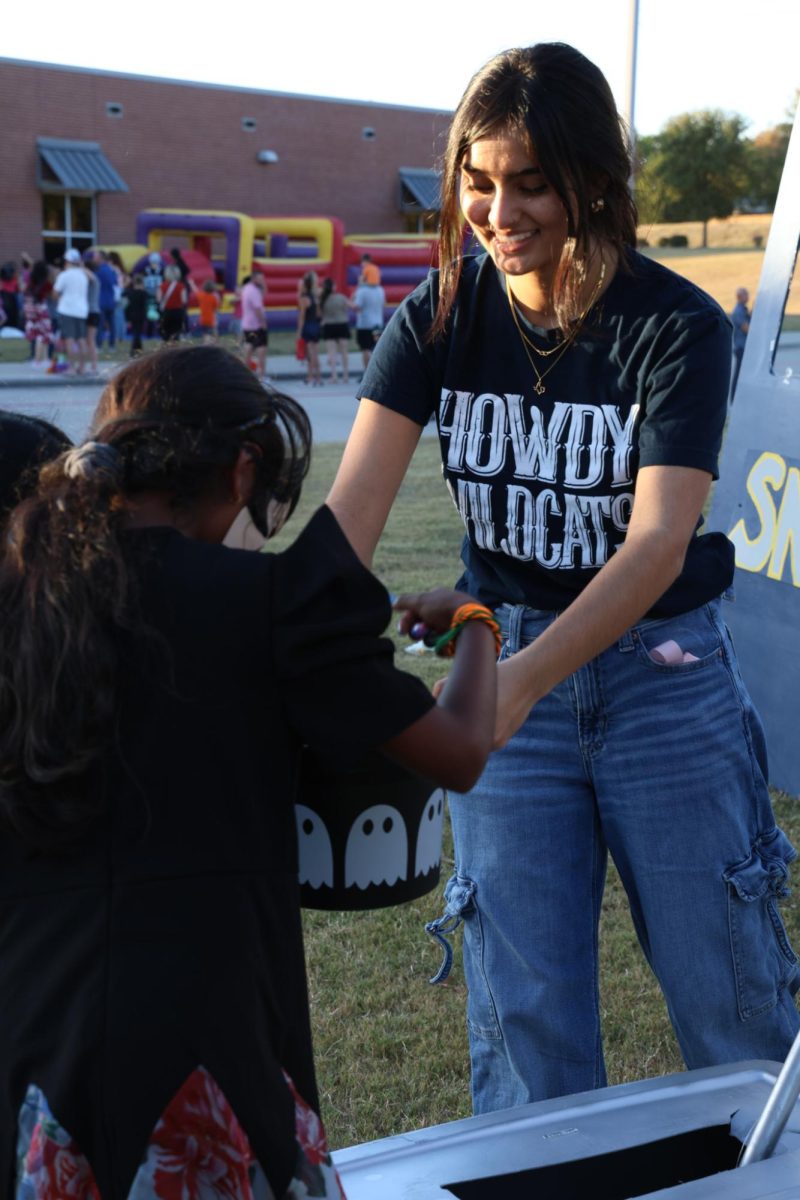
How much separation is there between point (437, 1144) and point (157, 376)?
121 cm

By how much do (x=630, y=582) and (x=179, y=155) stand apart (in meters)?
39.5

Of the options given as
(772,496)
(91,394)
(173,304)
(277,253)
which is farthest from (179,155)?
(772,496)

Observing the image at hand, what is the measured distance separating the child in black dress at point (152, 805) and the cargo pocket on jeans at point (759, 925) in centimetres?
92

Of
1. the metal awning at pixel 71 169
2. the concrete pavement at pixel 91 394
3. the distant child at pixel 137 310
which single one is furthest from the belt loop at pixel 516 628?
the metal awning at pixel 71 169

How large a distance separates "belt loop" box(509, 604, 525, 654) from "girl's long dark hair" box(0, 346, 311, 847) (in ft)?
2.43

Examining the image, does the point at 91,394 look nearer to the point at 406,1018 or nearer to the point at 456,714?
the point at 406,1018

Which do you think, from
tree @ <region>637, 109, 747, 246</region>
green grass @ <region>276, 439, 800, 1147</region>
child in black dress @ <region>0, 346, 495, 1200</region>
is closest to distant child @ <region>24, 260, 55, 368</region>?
green grass @ <region>276, 439, 800, 1147</region>

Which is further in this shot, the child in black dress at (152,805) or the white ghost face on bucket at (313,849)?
the white ghost face on bucket at (313,849)

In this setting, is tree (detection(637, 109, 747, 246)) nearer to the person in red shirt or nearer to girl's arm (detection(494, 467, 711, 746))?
the person in red shirt

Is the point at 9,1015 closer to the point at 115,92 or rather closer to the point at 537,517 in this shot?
the point at 537,517

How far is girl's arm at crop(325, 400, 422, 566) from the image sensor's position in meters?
2.22

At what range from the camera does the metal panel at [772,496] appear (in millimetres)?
5062

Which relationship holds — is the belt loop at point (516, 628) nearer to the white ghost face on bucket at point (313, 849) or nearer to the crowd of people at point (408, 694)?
the crowd of people at point (408, 694)

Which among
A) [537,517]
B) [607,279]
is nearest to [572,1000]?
[537,517]
